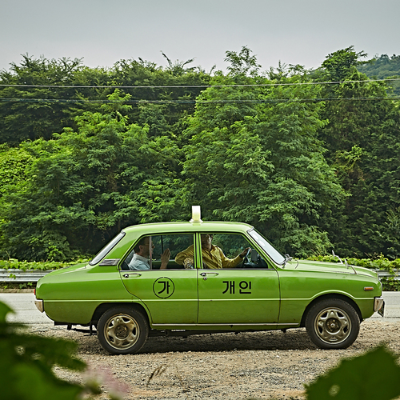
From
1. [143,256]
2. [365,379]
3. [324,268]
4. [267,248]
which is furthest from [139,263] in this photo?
[365,379]

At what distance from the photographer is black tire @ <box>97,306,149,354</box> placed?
7.11 m

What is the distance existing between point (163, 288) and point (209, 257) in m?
0.77

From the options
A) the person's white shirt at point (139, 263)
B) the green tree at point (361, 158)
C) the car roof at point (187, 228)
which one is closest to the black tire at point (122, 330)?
the person's white shirt at point (139, 263)

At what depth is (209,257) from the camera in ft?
24.5

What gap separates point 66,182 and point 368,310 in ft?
91.6

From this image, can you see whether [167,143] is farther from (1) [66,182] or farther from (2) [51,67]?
(2) [51,67]

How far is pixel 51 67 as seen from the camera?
147 ft

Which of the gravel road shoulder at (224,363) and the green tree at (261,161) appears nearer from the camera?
the gravel road shoulder at (224,363)

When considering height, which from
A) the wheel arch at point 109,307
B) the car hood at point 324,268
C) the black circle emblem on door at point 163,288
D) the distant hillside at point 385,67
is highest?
the distant hillside at point 385,67

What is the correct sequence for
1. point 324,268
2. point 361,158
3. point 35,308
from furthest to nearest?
point 361,158, point 35,308, point 324,268

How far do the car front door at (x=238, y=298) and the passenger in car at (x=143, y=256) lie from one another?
0.59 m

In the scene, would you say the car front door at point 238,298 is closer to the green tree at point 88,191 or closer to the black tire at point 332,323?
the black tire at point 332,323

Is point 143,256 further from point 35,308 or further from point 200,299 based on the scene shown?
point 35,308

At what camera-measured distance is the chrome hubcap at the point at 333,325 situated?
7.21 metres
